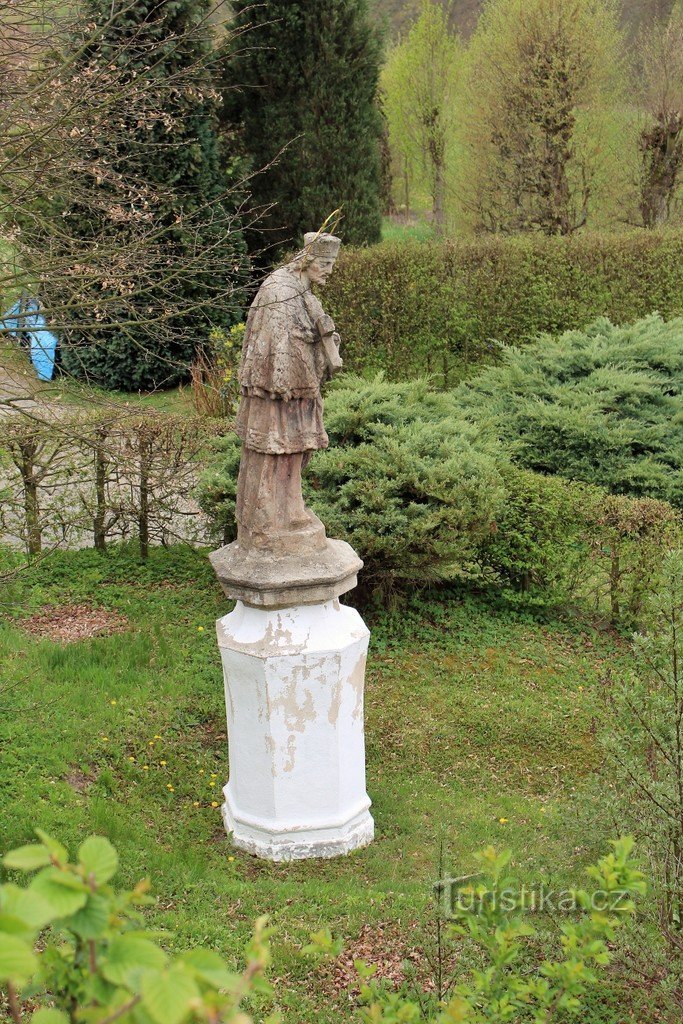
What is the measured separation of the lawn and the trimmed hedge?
5.12m

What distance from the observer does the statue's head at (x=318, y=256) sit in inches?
192

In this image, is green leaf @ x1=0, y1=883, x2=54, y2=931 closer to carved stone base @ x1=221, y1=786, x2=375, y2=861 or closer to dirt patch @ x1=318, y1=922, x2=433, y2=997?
dirt patch @ x1=318, y1=922, x2=433, y2=997

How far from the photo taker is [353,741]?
5.30 metres

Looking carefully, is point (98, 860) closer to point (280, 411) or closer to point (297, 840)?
point (280, 411)

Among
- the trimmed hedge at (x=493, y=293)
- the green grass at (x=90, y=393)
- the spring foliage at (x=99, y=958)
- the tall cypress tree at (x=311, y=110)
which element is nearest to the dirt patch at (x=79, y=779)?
the green grass at (x=90, y=393)

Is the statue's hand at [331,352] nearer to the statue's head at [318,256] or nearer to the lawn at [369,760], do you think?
the statue's head at [318,256]

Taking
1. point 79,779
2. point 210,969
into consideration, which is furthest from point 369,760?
point 210,969

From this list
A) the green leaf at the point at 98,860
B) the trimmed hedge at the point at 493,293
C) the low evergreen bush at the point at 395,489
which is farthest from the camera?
the trimmed hedge at the point at 493,293

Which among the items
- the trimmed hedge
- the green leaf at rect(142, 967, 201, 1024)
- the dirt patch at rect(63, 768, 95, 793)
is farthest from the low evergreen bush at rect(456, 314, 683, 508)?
the green leaf at rect(142, 967, 201, 1024)

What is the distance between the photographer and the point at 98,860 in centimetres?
150

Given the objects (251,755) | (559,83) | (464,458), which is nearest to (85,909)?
(251,755)

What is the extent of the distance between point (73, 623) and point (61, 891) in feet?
21.3

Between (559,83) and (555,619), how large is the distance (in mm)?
11779

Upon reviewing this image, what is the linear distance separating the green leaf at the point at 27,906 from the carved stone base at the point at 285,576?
3.54m
